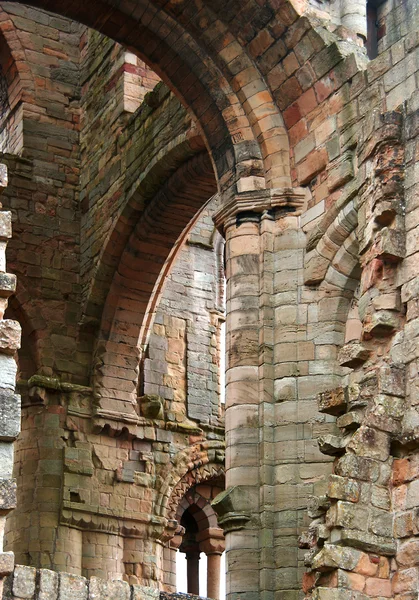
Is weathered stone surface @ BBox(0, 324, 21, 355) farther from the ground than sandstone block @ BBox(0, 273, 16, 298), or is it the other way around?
sandstone block @ BBox(0, 273, 16, 298)

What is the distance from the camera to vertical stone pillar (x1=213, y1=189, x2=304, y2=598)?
10328 millimetres

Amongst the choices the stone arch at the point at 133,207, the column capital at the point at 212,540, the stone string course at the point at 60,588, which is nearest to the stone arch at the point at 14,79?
the stone arch at the point at 133,207

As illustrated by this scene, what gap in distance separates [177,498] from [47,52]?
17.5 ft

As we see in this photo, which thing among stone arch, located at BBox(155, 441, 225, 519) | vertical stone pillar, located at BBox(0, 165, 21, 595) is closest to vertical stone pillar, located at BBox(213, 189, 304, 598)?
vertical stone pillar, located at BBox(0, 165, 21, 595)

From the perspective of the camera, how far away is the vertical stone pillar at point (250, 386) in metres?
→ 10.3

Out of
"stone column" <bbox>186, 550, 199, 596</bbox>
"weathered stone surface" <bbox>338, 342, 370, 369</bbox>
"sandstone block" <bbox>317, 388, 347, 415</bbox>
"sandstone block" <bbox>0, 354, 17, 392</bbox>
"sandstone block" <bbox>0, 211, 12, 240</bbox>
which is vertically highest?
"stone column" <bbox>186, 550, 199, 596</bbox>

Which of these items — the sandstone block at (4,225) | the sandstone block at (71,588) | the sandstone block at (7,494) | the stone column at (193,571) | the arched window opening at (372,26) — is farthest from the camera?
the stone column at (193,571)

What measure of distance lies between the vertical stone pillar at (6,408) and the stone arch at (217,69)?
4116mm

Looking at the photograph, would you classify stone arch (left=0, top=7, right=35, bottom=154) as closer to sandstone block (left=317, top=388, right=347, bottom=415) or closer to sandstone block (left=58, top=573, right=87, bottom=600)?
sandstone block (left=317, top=388, right=347, bottom=415)

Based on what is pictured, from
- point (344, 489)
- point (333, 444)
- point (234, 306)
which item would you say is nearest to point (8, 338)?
point (344, 489)

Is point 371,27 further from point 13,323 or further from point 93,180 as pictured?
point 13,323

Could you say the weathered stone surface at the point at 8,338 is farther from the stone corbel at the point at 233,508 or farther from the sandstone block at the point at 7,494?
the stone corbel at the point at 233,508

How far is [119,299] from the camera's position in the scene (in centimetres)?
1494

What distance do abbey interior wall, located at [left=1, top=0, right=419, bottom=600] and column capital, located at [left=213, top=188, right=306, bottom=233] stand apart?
0.05ft
